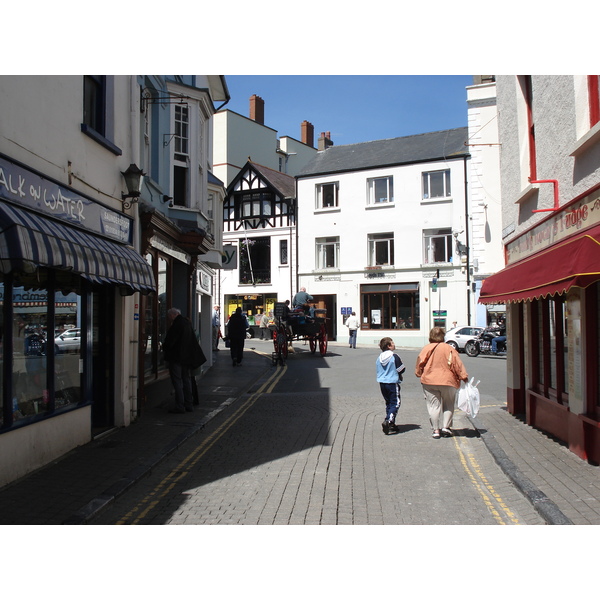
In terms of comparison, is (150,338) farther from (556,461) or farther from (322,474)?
(556,461)

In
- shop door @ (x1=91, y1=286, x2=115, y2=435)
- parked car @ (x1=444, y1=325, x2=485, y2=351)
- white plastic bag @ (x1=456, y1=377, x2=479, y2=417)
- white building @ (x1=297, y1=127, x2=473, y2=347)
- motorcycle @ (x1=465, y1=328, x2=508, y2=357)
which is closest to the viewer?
white plastic bag @ (x1=456, y1=377, x2=479, y2=417)

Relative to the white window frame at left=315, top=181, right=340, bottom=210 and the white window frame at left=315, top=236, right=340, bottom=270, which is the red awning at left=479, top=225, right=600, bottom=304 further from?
the white window frame at left=315, top=181, right=340, bottom=210

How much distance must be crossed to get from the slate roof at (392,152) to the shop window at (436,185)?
0.81 meters

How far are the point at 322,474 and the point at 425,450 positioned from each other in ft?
6.43

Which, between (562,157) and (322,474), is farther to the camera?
(562,157)

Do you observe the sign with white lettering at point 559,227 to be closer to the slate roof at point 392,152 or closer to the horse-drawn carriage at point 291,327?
the horse-drawn carriage at point 291,327

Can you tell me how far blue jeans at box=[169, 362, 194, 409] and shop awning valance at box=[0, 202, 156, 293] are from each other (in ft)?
6.83

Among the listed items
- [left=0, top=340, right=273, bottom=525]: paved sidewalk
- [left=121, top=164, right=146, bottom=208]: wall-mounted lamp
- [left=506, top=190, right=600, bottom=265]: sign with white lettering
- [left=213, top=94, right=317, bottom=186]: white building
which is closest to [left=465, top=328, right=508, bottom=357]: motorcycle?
[left=506, top=190, right=600, bottom=265]: sign with white lettering

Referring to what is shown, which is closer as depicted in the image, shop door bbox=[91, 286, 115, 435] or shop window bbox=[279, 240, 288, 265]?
shop door bbox=[91, 286, 115, 435]

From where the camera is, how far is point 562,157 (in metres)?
7.89

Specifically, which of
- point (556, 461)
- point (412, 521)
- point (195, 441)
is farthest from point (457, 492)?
point (195, 441)

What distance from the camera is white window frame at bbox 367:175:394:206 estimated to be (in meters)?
33.0

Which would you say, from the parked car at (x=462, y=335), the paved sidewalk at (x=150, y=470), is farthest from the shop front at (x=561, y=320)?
the parked car at (x=462, y=335)

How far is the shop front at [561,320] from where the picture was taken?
6.30 meters
